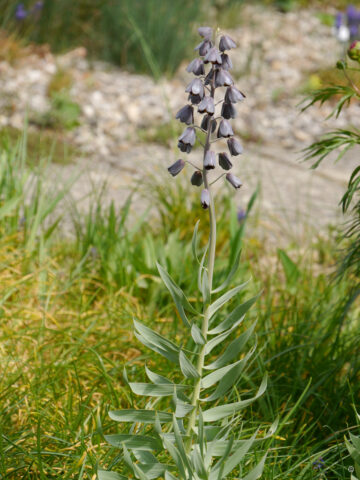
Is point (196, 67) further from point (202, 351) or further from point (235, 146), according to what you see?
point (202, 351)

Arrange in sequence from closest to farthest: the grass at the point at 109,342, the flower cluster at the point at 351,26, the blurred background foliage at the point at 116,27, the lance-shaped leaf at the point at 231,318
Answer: the lance-shaped leaf at the point at 231,318
the grass at the point at 109,342
the flower cluster at the point at 351,26
the blurred background foliage at the point at 116,27

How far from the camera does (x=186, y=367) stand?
135 centimetres

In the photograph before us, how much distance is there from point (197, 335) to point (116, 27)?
6216 mm

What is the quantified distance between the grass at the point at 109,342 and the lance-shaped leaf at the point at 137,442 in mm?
53

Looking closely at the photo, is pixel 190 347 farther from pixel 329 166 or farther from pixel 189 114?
pixel 329 166

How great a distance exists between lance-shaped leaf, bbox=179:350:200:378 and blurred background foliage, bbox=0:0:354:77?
5.38 meters

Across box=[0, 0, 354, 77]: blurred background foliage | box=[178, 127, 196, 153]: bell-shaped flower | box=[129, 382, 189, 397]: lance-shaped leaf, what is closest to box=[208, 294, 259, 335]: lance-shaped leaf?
box=[129, 382, 189, 397]: lance-shaped leaf

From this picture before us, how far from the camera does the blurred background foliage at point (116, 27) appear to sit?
21.8 feet

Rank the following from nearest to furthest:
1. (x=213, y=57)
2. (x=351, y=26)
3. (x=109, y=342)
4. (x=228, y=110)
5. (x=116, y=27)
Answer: (x=213, y=57), (x=228, y=110), (x=109, y=342), (x=351, y=26), (x=116, y=27)

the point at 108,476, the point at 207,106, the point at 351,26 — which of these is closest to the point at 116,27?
the point at 351,26

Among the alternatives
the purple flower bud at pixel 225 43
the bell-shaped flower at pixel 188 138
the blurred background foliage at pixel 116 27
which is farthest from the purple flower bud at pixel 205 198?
the blurred background foliage at pixel 116 27

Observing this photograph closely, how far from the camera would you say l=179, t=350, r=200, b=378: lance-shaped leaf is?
1.33 m

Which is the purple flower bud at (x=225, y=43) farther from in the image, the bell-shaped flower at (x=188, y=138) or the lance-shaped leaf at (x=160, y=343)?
the lance-shaped leaf at (x=160, y=343)

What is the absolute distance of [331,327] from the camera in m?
2.41
